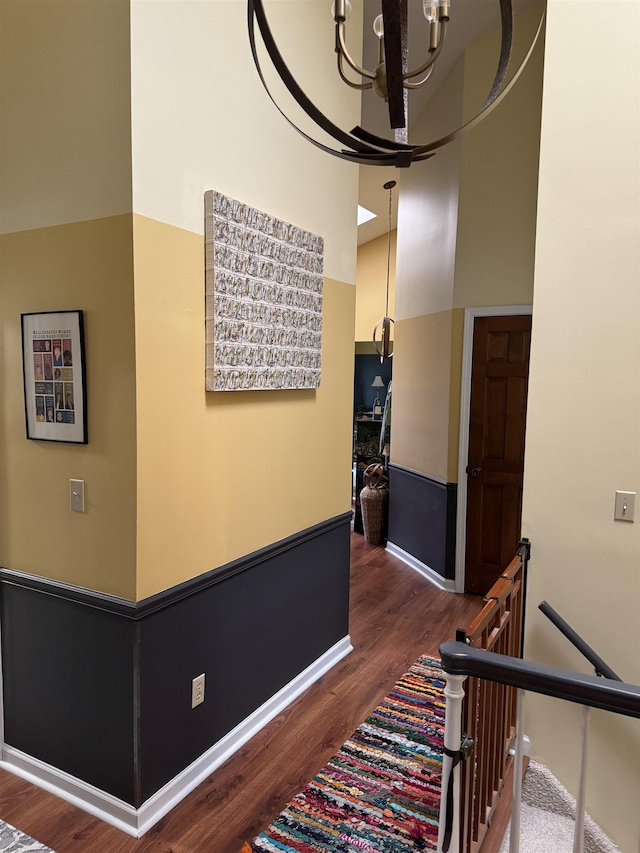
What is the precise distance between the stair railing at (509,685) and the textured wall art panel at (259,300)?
134 centimetres

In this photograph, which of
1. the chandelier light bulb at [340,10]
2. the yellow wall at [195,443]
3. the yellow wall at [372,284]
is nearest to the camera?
the chandelier light bulb at [340,10]

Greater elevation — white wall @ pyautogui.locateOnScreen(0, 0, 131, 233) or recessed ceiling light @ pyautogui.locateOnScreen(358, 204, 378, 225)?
recessed ceiling light @ pyautogui.locateOnScreen(358, 204, 378, 225)

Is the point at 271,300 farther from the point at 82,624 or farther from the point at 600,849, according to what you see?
the point at 600,849

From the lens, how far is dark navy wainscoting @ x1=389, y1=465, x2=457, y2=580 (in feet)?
15.2

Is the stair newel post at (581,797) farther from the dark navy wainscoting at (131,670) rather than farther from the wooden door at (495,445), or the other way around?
the wooden door at (495,445)

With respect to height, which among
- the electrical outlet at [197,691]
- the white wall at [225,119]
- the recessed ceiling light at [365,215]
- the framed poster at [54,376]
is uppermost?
the recessed ceiling light at [365,215]

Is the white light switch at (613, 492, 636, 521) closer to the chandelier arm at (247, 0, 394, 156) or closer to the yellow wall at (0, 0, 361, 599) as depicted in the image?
the yellow wall at (0, 0, 361, 599)

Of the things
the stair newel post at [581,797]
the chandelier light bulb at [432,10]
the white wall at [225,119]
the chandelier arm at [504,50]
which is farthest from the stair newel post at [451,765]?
the white wall at [225,119]

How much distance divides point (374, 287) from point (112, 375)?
6.22 meters

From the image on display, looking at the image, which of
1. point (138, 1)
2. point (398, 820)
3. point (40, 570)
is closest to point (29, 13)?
point (138, 1)

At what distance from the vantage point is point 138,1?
1.89 meters

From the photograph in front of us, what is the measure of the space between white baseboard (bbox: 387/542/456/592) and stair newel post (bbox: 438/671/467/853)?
3.17 m

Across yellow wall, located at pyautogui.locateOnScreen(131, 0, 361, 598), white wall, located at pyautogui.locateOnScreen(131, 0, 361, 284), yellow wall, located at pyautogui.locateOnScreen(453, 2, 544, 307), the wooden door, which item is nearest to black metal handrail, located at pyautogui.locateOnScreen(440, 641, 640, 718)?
yellow wall, located at pyautogui.locateOnScreen(131, 0, 361, 598)

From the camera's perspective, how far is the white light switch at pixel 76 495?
2123 millimetres
